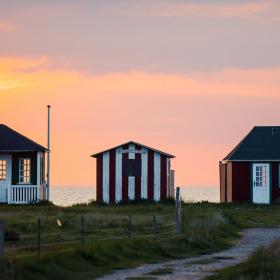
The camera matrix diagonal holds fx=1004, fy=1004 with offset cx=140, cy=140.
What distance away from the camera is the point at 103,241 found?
2503 cm

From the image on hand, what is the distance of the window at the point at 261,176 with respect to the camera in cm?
5512

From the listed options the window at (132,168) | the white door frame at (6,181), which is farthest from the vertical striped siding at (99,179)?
the white door frame at (6,181)

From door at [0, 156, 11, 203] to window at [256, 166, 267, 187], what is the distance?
13.9m

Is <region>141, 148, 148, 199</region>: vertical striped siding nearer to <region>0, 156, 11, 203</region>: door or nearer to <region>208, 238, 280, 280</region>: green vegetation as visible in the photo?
<region>0, 156, 11, 203</region>: door

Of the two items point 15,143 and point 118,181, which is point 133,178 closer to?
point 118,181

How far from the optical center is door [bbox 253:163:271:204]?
55.0 metres

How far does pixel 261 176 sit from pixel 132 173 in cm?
745

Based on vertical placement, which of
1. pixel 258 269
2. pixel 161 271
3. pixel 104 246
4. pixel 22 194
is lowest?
pixel 161 271

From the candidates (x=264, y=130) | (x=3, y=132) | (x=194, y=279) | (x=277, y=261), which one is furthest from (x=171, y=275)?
(x=264, y=130)

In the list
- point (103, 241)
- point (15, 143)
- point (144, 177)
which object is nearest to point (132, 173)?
point (144, 177)

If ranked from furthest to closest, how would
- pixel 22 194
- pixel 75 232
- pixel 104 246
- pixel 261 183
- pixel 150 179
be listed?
pixel 261 183, pixel 150 179, pixel 22 194, pixel 75 232, pixel 104 246

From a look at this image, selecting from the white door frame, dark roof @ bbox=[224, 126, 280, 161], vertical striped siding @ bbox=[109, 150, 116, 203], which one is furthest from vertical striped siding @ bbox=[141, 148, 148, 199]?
the white door frame

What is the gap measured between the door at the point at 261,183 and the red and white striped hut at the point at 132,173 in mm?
5035

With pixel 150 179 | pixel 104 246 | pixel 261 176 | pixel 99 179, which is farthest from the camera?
pixel 261 176
